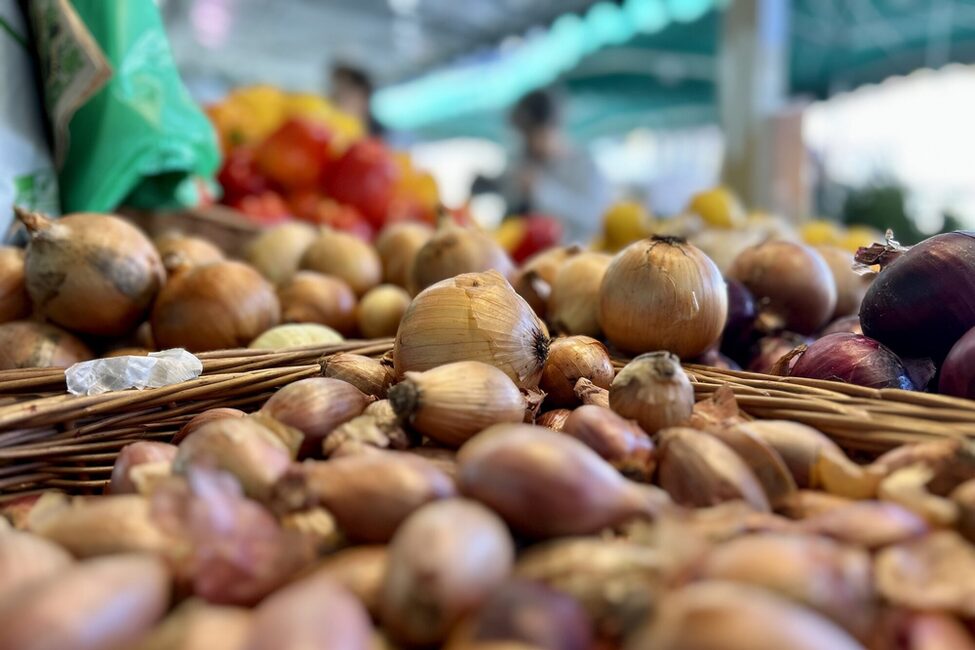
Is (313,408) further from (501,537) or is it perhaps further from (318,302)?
(318,302)

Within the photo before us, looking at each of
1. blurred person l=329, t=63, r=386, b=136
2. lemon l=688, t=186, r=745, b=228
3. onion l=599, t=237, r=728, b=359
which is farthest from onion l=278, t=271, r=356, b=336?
blurred person l=329, t=63, r=386, b=136

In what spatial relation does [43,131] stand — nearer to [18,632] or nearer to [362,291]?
[362,291]

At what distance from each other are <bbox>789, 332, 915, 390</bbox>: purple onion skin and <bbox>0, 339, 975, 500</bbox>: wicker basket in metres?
0.06

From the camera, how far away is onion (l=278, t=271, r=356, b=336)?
3.64 feet

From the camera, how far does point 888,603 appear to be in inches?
16.9

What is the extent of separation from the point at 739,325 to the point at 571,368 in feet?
1.02

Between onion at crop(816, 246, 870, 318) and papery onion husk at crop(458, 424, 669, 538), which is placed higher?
papery onion husk at crop(458, 424, 669, 538)

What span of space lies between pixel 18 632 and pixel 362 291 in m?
0.91

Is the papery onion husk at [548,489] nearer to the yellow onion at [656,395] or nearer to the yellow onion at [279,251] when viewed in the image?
the yellow onion at [656,395]

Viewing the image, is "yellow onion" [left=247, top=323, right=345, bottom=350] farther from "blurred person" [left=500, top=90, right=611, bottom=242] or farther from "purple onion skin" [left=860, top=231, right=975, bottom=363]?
"blurred person" [left=500, top=90, right=611, bottom=242]

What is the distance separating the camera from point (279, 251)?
4.46 ft

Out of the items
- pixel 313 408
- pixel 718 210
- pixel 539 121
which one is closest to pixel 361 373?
pixel 313 408

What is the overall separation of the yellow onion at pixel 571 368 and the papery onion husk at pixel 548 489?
0.94 feet

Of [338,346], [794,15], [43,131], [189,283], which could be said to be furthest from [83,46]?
[794,15]
